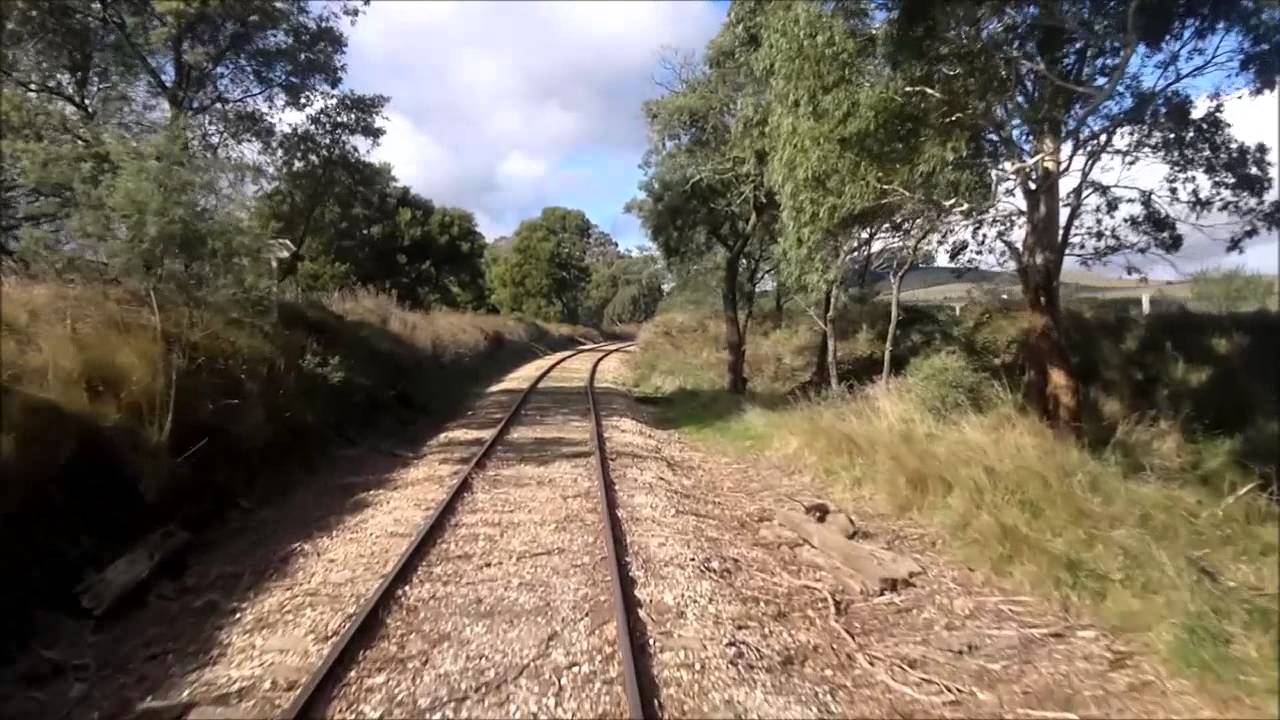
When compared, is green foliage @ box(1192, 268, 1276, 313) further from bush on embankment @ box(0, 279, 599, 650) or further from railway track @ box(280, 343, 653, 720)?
bush on embankment @ box(0, 279, 599, 650)

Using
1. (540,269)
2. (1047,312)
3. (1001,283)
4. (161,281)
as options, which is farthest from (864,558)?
(540,269)

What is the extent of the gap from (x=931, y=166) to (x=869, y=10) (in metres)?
1.96

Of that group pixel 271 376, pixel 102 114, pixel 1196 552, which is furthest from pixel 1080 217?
pixel 102 114

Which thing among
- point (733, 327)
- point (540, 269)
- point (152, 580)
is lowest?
point (152, 580)

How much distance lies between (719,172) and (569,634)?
15.2 metres

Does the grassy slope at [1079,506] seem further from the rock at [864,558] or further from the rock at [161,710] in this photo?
the rock at [161,710]

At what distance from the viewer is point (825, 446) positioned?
12.1m

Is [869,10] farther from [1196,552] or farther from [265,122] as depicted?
[265,122]

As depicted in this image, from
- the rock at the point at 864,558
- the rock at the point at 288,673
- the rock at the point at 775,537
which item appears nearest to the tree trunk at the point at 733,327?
the rock at the point at 775,537

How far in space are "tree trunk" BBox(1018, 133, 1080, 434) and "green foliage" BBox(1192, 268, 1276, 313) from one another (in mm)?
4078

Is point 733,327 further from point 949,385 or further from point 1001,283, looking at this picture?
point 949,385

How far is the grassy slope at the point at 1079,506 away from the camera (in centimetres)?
552

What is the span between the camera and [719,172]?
2002cm

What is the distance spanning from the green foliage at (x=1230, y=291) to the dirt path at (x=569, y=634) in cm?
970
